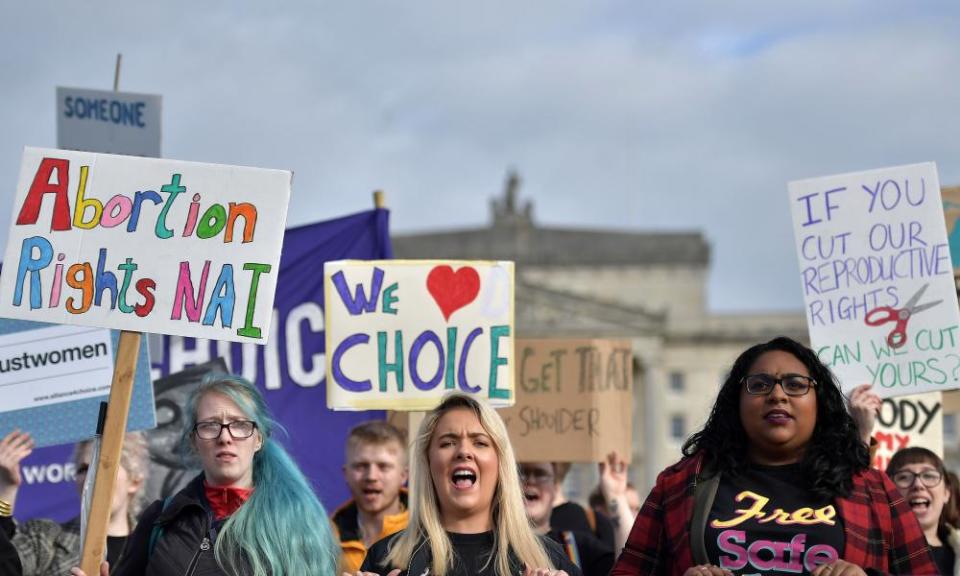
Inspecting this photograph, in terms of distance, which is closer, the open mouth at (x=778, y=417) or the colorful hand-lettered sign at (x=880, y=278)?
the open mouth at (x=778, y=417)

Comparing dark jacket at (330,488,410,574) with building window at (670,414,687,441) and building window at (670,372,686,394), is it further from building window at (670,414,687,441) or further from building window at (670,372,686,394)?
building window at (670,372,686,394)

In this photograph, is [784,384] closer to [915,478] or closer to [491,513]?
[491,513]

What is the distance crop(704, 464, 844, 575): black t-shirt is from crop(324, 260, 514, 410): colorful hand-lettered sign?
8.35 feet

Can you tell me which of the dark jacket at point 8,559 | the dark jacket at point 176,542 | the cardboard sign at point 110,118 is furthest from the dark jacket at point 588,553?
the cardboard sign at point 110,118

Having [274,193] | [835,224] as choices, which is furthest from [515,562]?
[835,224]

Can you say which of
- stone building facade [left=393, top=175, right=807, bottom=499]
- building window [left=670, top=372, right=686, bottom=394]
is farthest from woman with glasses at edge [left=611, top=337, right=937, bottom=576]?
building window [left=670, top=372, right=686, bottom=394]

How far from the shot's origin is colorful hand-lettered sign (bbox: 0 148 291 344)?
17.4 ft

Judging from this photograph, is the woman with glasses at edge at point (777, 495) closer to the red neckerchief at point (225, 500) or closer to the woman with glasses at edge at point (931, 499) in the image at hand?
the red neckerchief at point (225, 500)

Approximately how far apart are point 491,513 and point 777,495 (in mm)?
785

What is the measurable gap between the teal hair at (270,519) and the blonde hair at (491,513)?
424 mm

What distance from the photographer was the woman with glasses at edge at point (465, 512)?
173 inches

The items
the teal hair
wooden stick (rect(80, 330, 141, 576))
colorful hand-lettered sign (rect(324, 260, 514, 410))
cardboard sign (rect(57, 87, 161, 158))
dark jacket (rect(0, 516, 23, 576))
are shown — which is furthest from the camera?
cardboard sign (rect(57, 87, 161, 158))

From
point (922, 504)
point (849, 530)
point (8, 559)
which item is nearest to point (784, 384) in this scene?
point (849, 530)

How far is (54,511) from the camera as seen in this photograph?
8266mm
